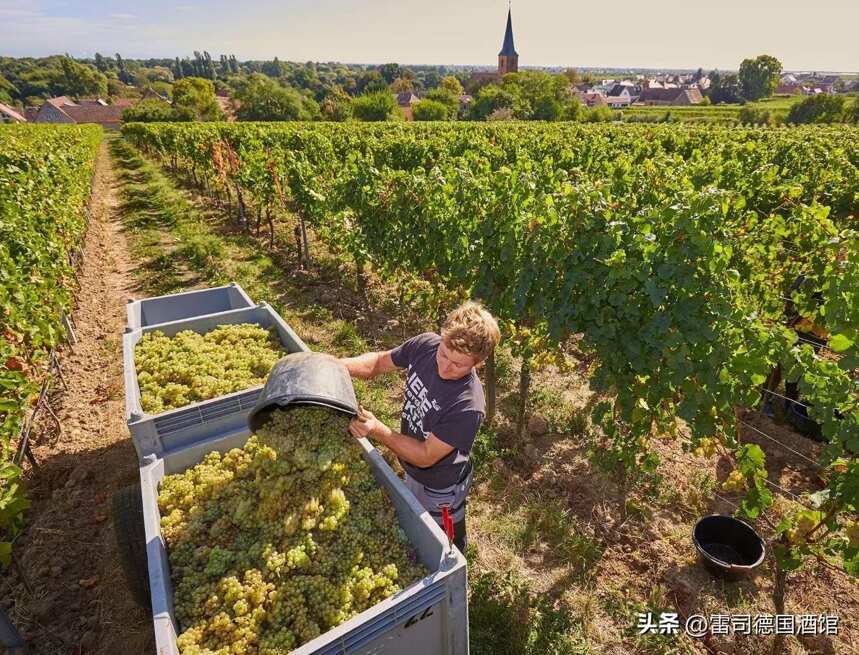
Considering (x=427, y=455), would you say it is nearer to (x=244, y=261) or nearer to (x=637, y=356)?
(x=637, y=356)

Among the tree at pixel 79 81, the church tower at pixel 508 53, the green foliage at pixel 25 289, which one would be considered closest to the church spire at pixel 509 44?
the church tower at pixel 508 53

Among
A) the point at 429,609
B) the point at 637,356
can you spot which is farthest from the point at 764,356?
the point at 429,609

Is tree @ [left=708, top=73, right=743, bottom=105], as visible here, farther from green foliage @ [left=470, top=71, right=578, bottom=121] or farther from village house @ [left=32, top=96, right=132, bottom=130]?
village house @ [left=32, top=96, right=132, bottom=130]

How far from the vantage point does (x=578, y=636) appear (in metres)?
3.57

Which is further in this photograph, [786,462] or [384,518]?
[786,462]

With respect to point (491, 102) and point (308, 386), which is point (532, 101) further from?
point (308, 386)

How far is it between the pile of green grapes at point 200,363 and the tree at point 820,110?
77309mm

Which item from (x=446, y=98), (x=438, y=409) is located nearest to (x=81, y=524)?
(x=438, y=409)

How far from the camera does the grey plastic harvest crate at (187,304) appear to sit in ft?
16.8

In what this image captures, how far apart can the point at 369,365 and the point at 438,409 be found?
75 cm

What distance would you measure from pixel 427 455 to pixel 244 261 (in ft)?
33.5

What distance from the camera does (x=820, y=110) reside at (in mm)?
59625

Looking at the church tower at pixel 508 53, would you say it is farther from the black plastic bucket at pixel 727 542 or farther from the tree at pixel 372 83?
the black plastic bucket at pixel 727 542

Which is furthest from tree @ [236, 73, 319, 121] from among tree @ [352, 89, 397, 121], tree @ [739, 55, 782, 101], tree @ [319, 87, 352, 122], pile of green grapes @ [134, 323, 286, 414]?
tree @ [739, 55, 782, 101]
